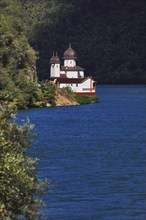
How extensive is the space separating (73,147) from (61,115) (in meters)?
27.0

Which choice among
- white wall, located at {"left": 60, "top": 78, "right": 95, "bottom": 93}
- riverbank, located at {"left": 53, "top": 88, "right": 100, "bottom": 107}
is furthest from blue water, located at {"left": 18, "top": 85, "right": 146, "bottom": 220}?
white wall, located at {"left": 60, "top": 78, "right": 95, "bottom": 93}

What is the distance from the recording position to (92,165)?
46875 mm

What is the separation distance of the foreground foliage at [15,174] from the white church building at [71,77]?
8876 centimetres

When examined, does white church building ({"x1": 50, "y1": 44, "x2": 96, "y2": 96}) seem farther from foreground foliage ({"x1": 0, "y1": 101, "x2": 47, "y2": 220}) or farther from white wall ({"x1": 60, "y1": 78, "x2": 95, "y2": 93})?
foreground foliage ({"x1": 0, "y1": 101, "x2": 47, "y2": 220})

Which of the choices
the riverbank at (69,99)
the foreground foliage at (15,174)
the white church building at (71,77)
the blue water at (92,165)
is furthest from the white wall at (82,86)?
the foreground foliage at (15,174)

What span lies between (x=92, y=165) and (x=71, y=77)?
79.1 meters

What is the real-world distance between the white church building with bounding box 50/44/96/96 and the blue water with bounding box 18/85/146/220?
3365 centimetres

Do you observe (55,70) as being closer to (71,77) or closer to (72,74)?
(71,77)

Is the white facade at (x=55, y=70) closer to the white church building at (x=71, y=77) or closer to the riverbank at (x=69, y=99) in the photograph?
the white church building at (x=71, y=77)

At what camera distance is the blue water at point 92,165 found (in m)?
35.7

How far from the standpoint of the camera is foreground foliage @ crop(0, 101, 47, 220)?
76.8 ft

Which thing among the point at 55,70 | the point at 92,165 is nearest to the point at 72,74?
the point at 55,70

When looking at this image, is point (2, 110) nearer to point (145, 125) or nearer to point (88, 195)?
point (88, 195)

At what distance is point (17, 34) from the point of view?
103000mm
